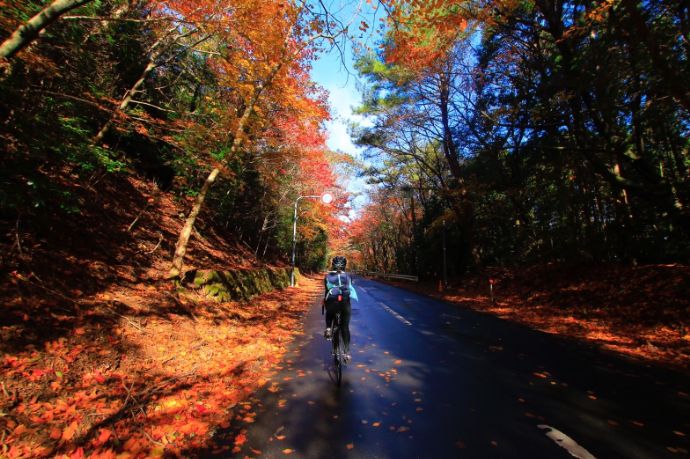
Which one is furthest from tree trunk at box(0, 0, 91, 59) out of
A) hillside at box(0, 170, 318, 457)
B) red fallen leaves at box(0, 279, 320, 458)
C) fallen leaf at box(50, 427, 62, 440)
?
fallen leaf at box(50, 427, 62, 440)

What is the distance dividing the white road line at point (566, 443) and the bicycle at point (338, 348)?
8.67 feet

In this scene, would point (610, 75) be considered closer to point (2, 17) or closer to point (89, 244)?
point (2, 17)

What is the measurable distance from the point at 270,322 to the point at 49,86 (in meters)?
7.39

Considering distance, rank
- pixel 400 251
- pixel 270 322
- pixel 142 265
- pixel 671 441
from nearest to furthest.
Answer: pixel 671 441, pixel 142 265, pixel 270 322, pixel 400 251

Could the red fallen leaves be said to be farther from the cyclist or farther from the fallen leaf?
the cyclist

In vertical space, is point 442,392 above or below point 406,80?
below

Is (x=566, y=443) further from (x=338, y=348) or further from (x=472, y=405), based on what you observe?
(x=338, y=348)

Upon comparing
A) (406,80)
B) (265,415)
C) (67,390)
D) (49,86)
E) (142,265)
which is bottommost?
(265,415)

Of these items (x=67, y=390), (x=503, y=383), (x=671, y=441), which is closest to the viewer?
(x=671, y=441)

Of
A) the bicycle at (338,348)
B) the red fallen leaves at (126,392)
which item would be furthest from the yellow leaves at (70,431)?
the bicycle at (338,348)

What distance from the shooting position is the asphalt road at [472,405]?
321 cm

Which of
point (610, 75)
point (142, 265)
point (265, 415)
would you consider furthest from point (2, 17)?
point (610, 75)

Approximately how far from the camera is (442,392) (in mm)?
4520

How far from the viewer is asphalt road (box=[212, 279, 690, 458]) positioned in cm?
321
